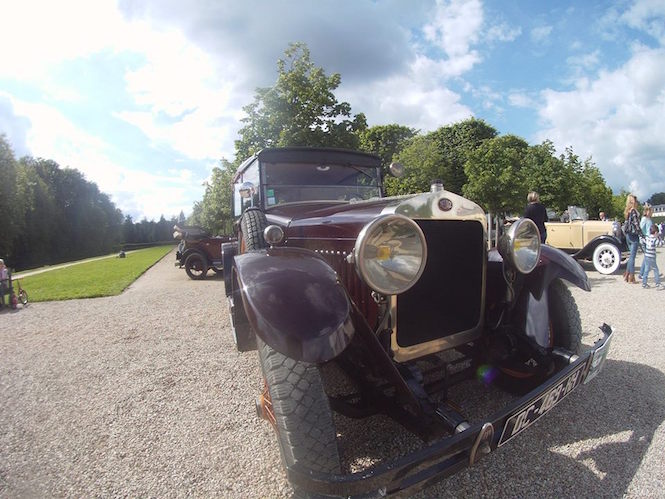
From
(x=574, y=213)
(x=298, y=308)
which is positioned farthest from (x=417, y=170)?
(x=298, y=308)

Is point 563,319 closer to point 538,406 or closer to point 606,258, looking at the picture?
point 538,406

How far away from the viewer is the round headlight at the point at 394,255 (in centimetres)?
174

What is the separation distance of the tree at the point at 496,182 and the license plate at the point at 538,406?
47.5 feet

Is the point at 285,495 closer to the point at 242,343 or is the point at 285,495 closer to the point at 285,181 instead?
the point at 242,343

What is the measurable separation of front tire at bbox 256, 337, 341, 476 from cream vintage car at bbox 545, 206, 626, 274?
8808 mm

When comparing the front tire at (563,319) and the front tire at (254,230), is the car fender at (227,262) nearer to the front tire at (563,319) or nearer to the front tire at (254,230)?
the front tire at (254,230)

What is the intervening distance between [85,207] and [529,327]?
5035 cm

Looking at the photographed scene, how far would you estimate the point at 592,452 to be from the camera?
2148 mm

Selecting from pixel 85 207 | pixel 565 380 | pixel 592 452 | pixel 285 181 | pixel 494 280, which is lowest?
pixel 592 452

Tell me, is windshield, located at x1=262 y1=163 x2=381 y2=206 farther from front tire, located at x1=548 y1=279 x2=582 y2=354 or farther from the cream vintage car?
the cream vintage car

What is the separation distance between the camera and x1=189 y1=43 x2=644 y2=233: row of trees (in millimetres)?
7965

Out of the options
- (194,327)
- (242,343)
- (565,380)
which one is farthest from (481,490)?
(194,327)

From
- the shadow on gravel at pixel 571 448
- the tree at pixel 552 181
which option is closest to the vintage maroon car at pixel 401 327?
the shadow on gravel at pixel 571 448

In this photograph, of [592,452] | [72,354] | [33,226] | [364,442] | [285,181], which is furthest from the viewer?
[33,226]
